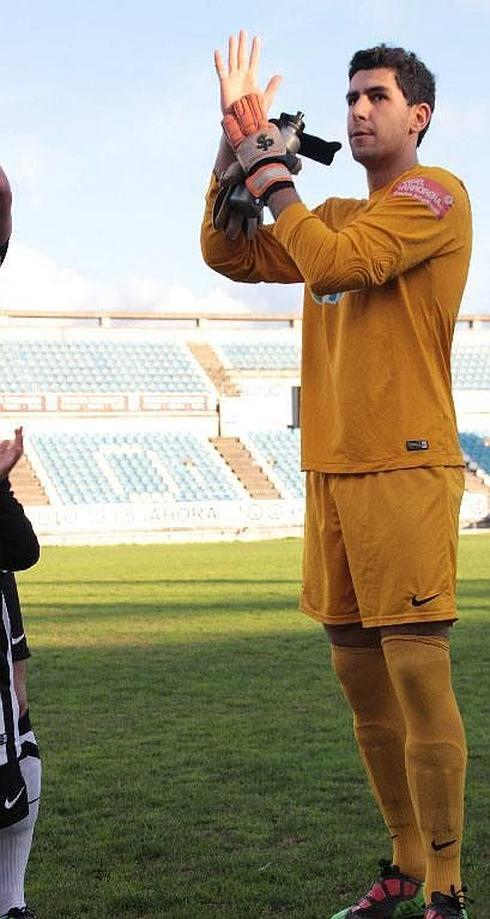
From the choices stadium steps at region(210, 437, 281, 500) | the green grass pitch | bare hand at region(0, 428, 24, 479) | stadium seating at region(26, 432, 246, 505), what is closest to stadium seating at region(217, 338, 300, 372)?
stadium steps at region(210, 437, 281, 500)

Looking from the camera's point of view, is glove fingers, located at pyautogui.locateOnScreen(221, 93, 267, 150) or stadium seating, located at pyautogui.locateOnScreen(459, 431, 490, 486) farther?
stadium seating, located at pyautogui.locateOnScreen(459, 431, 490, 486)

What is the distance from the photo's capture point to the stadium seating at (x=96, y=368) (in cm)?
3959

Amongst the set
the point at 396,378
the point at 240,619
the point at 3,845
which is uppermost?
the point at 396,378

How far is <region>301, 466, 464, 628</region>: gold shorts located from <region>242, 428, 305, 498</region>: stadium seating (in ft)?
105

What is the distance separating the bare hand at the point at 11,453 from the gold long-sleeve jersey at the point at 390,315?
809mm

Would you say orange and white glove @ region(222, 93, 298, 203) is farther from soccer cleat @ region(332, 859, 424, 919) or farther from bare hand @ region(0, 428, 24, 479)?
soccer cleat @ region(332, 859, 424, 919)

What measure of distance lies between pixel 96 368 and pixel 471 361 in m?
13.9

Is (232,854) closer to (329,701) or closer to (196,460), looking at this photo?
(329,701)

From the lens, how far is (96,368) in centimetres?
4094

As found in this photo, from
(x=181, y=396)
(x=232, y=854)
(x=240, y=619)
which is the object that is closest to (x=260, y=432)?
(x=181, y=396)

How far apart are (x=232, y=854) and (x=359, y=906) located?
0.92 metres

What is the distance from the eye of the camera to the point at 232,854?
4.41 m

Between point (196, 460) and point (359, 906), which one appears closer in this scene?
point (359, 906)

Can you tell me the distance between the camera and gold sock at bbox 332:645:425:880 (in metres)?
3.56
